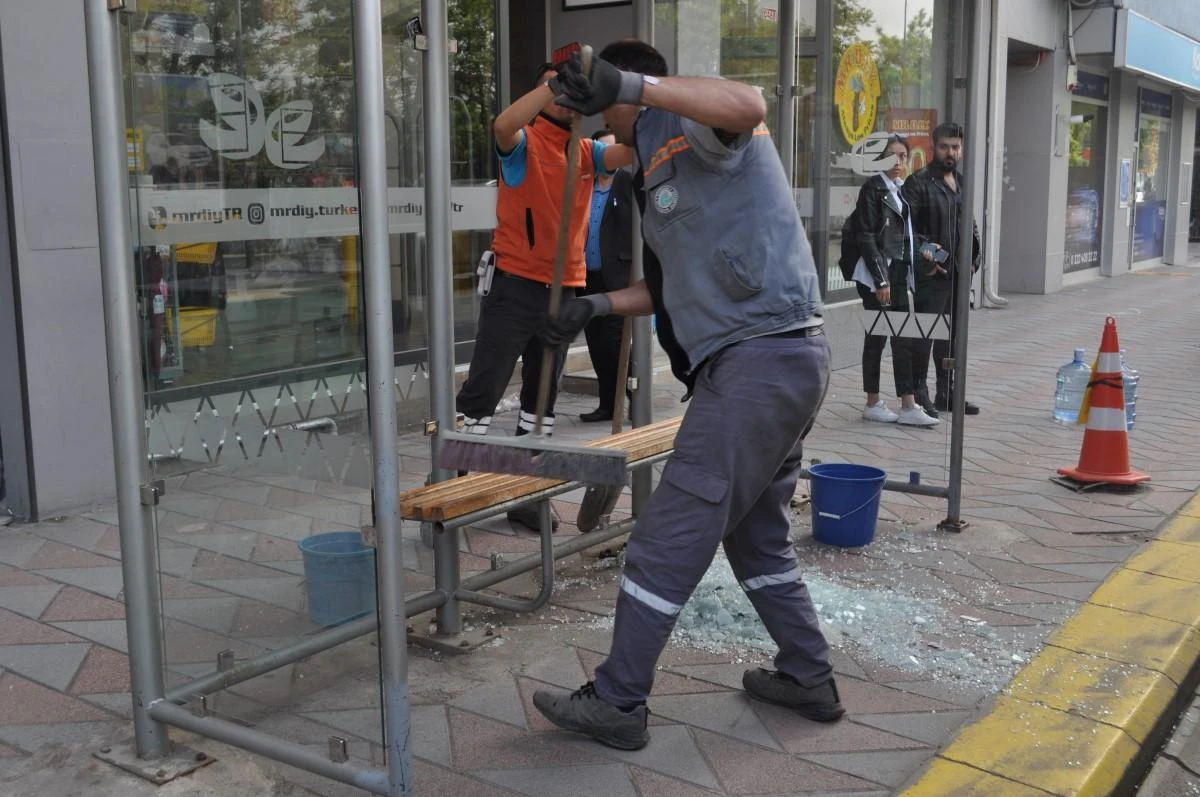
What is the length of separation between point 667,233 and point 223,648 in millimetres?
1571

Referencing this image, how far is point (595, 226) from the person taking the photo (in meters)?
6.23

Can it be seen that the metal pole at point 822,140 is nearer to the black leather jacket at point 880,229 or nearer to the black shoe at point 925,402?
the black shoe at point 925,402

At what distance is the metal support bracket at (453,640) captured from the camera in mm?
3842

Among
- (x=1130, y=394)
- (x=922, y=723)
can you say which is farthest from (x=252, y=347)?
(x=1130, y=394)

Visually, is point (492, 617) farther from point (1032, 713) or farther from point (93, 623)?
point (1032, 713)

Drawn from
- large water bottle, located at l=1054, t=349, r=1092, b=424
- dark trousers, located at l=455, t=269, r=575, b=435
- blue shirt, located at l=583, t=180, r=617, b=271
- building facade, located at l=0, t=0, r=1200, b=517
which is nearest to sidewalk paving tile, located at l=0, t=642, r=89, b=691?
building facade, located at l=0, t=0, r=1200, b=517

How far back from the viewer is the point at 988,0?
13.4 metres

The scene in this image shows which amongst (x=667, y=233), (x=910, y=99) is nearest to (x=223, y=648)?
(x=667, y=233)

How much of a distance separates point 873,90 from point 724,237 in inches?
196

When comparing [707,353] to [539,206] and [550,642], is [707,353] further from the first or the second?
[539,206]

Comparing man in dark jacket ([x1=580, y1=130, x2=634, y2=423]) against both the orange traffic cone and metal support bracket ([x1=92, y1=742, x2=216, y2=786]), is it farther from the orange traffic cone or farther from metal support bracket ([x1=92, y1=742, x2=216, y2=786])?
metal support bracket ([x1=92, y1=742, x2=216, y2=786])

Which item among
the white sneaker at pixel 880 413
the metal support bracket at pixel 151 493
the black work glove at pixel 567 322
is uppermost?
the black work glove at pixel 567 322

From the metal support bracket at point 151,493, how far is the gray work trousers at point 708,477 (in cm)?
117

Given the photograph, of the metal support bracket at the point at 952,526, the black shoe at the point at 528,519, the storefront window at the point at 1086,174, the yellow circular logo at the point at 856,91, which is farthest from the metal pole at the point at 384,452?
the storefront window at the point at 1086,174
